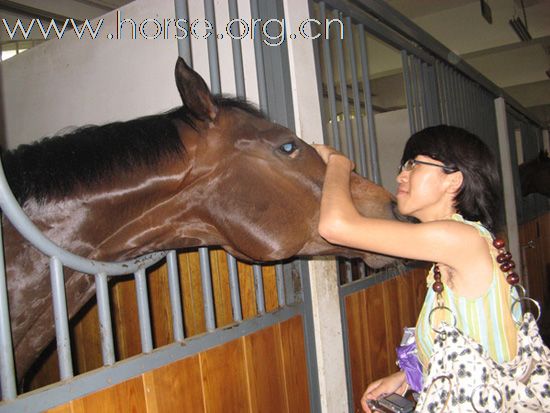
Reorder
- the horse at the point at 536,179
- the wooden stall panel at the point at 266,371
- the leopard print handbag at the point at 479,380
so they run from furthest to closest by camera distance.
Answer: the horse at the point at 536,179, the wooden stall panel at the point at 266,371, the leopard print handbag at the point at 479,380

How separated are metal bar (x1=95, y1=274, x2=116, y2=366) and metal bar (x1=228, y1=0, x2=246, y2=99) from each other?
861mm

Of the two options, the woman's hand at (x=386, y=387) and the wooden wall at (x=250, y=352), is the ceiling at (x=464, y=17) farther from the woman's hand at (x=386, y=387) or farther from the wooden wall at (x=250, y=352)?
the woman's hand at (x=386, y=387)

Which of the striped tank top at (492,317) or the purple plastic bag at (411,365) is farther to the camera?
the purple plastic bag at (411,365)

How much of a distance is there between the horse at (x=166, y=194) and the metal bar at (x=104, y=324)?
0.64 feet

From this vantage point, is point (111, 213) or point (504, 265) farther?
point (111, 213)

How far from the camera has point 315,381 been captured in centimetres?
180

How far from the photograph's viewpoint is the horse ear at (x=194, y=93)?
123 centimetres

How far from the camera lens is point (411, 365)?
124 cm

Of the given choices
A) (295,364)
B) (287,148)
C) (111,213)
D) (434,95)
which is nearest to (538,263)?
(434,95)

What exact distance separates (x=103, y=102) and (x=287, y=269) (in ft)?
5.09

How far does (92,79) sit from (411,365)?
2.31 m

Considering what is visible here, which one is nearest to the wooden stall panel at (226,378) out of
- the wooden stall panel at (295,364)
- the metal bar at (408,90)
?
the wooden stall panel at (295,364)

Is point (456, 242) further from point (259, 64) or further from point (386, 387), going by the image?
point (259, 64)

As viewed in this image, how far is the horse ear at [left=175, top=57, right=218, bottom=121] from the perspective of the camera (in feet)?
4.03
